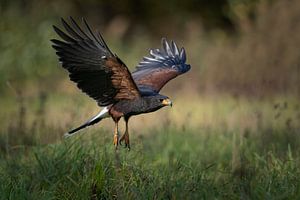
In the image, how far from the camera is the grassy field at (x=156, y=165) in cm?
654

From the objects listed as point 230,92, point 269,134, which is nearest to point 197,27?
point 230,92

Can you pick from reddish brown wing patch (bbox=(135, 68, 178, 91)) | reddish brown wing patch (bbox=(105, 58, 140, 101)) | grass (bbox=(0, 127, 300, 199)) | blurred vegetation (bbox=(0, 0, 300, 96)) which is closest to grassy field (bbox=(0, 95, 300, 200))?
grass (bbox=(0, 127, 300, 199))

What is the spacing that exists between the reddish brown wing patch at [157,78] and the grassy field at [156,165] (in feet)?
1.80

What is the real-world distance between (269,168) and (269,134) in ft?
5.29

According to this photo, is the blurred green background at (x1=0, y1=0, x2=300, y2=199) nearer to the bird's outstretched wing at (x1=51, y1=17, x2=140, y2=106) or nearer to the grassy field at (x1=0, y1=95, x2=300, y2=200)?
the grassy field at (x1=0, y1=95, x2=300, y2=200)

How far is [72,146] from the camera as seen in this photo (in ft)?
24.8

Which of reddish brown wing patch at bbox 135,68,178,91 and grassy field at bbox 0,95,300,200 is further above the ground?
reddish brown wing patch at bbox 135,68,178,91

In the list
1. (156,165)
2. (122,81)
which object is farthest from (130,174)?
(156,165)

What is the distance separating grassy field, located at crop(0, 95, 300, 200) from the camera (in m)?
6.54

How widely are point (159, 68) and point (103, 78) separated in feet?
5.36

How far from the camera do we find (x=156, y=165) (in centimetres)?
820

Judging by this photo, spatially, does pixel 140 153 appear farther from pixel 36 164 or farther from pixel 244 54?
pixel 244 54

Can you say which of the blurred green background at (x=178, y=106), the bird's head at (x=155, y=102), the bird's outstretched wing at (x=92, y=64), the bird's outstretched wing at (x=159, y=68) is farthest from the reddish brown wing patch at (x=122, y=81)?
the blurred green background at (x=178, y=106)

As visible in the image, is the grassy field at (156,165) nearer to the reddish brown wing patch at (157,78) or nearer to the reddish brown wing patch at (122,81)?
the reddish brown wing patch at (122,81)
